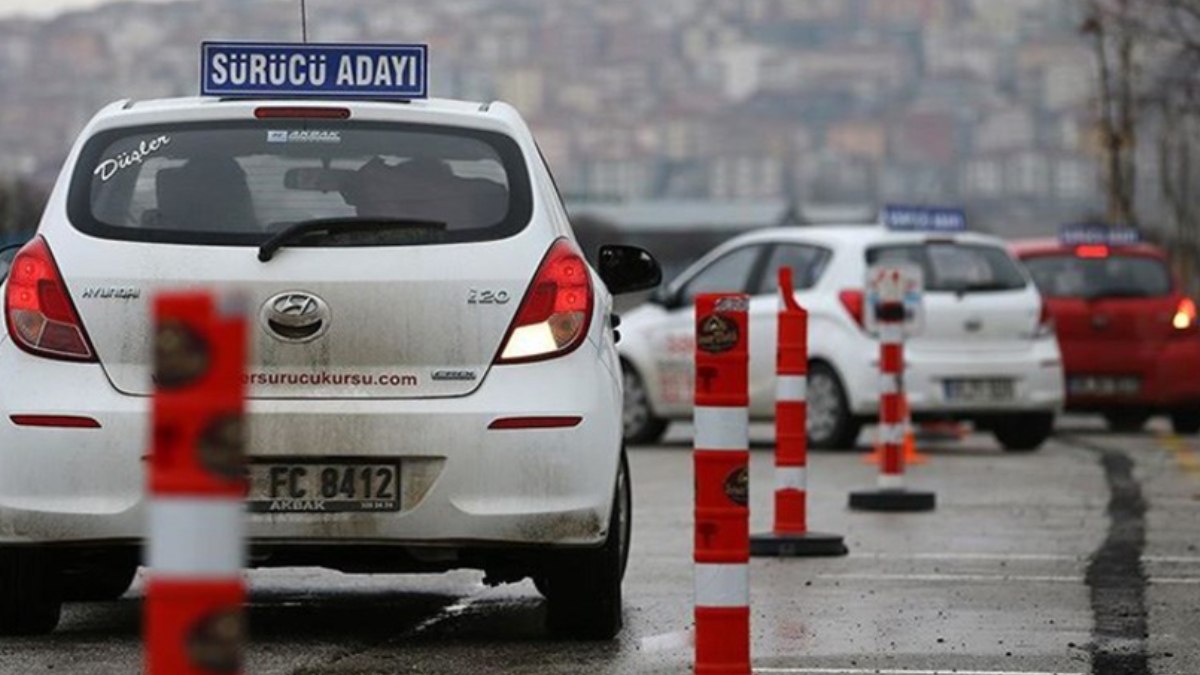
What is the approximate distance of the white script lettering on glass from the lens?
9.60 meters

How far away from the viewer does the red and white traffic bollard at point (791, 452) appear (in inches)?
512

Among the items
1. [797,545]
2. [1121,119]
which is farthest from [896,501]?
[1121,119]

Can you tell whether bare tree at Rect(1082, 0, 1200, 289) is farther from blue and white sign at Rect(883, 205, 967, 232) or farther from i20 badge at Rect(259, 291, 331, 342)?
i20 badge at Rect(259, 291, 331, 342)

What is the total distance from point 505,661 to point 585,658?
247 millimetres

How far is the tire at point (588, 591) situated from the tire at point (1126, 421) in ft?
56.2

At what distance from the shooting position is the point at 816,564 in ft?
41.5

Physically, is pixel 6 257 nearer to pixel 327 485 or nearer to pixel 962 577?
pixel 327 485

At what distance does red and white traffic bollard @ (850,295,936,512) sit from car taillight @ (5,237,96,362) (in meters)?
6.90

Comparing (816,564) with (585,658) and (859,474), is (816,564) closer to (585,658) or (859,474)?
(585,658)

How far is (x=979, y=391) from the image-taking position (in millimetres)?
21891

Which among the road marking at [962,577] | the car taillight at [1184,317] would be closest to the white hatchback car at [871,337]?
the car taillight at [1184,317]

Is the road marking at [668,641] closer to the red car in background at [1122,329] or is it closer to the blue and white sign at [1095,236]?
the red car in background at [1122,329]

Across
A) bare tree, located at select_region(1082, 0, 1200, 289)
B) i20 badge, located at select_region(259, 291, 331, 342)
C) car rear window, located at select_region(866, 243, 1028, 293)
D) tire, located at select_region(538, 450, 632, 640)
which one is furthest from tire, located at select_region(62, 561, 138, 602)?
bare tree, located at select_region(1082, 0, 1200, 289)

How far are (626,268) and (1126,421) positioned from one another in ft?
54.5
